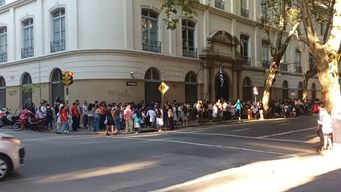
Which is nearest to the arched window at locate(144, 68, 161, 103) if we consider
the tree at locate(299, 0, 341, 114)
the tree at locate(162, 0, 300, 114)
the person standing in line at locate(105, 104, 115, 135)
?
the tree at locate(162, 0, 300, 114)

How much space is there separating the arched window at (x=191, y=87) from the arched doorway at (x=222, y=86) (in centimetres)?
289

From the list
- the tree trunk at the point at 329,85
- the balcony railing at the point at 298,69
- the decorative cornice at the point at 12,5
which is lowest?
the tree trunk at the point at 329,85

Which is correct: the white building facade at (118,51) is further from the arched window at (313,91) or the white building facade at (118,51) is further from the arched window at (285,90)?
the arched window at (313,91)

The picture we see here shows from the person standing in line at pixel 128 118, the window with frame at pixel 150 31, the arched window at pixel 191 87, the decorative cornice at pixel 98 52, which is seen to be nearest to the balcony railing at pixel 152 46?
the window with frame at pixel 150 31

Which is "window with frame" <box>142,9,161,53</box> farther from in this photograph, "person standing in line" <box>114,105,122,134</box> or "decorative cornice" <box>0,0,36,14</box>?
"decorative cornice" <box>0,0,36,14</box>

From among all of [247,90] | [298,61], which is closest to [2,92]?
[247,90]

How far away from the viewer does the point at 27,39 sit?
3522 cm

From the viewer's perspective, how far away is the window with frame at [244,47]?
4488cm

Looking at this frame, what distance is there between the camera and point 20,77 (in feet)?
A: 116

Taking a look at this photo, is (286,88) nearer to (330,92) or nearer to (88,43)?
(88,43)

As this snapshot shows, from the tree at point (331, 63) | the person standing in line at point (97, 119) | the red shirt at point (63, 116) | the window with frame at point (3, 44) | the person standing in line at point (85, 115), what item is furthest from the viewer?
the window with frame at point (3, 44)

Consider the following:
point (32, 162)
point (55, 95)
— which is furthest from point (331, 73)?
point (55, 95)

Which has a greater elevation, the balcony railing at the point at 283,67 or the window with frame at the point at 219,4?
the window with frame at the point at 219,4

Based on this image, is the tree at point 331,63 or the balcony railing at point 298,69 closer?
the tree at point 331,63
